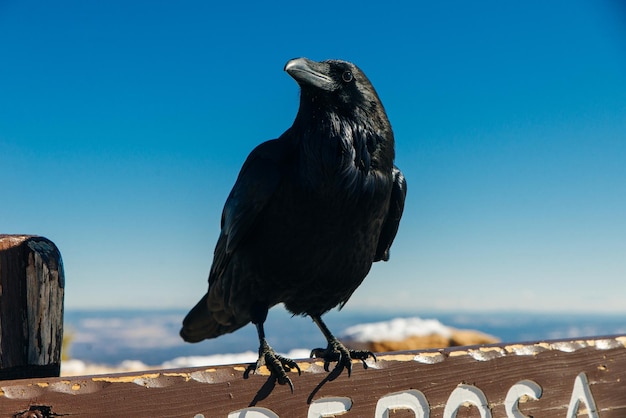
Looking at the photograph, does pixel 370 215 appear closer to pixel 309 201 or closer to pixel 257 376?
pixel 309 201

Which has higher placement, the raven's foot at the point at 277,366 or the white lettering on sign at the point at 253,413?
the raven's foot at the point at 277,366

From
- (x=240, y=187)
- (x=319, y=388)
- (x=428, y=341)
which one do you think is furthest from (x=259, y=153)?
(x=428, y=341)

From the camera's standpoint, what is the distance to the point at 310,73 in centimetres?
251

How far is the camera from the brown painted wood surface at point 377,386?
1474mm

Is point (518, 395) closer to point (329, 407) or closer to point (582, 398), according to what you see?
point (582, 398)

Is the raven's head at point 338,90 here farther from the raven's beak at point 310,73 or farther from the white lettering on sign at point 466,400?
the white lettering on sign at point 466,400

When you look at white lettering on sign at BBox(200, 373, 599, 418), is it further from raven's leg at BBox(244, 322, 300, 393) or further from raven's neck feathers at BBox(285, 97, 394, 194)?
raven's neck feathers at BBox(285, 97, 394, 194)

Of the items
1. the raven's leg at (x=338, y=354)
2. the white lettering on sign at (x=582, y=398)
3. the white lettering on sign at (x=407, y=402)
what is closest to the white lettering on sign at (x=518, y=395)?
the white lettering on sign at (x=582, y=398)

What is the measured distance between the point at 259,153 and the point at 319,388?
1.17 metres

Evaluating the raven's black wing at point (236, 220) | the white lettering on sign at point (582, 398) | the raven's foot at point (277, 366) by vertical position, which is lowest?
the white lettering on sign at point (582, 398)

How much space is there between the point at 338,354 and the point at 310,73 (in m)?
1.11

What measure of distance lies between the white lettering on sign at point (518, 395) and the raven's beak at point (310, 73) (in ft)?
4.41

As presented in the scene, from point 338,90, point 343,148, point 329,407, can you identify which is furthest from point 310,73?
point 329,407

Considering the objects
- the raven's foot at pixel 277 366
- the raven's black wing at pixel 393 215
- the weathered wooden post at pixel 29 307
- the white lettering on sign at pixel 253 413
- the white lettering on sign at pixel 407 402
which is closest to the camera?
the weathered wooden post at pixel 29 307
